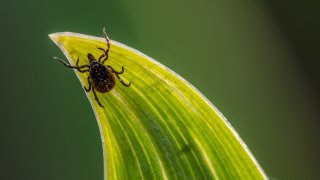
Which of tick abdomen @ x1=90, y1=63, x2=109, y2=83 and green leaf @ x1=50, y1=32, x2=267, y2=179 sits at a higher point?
tick abdomen @ x1=90, y1=63, x2=109, y2=83

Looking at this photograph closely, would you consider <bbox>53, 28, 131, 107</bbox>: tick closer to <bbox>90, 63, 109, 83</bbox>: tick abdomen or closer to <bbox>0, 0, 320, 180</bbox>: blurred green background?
<bbox>90, 63, 109, 83</bbox>: tick abdomen

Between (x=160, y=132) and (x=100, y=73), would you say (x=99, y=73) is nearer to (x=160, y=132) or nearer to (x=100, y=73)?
(x=100, y=73)

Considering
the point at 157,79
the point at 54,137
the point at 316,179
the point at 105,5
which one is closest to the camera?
the point at 157,79

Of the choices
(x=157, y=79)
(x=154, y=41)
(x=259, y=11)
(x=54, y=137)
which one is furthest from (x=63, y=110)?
(x=259, y=11)

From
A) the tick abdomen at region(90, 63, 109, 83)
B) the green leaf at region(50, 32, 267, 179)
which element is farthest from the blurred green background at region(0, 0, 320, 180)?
the green leaf at region(50, 32, 267, 179)

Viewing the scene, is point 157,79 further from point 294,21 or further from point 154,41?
point 294,21

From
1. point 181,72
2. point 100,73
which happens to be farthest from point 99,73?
point 181,72
